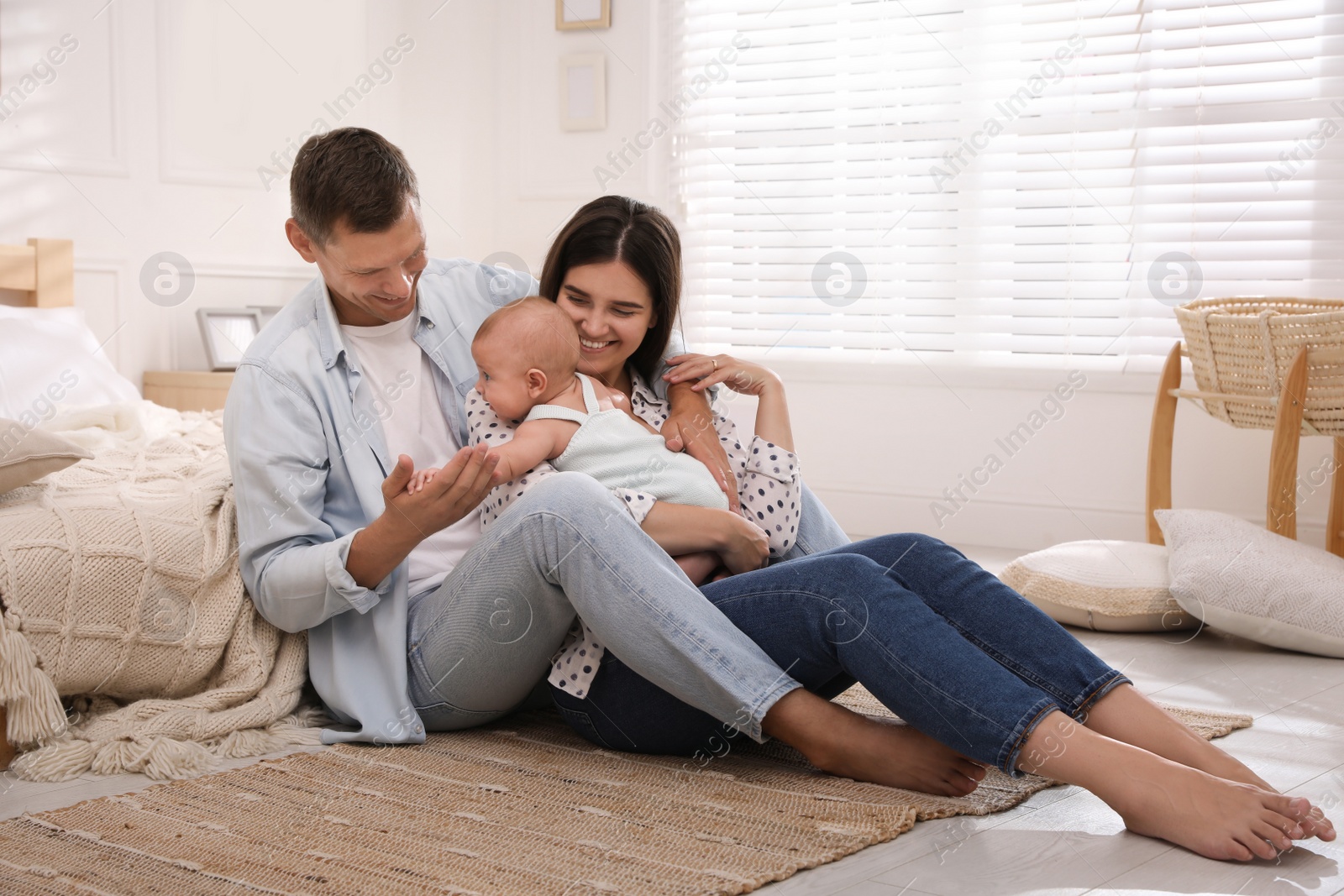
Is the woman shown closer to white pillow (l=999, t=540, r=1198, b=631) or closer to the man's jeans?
the man's jeans

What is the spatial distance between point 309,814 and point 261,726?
0.97ft

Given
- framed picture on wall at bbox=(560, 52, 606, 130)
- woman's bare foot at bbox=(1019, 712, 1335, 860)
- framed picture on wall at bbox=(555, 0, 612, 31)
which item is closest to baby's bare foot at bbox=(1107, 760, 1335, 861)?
woman's bare foot at bbox=(1019, 712, 1335, 860)

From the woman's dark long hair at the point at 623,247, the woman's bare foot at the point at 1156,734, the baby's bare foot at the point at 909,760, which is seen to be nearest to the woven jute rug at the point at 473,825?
the baby's bare foot at the point at 909,760

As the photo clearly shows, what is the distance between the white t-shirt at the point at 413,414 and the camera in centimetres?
166

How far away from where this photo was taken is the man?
137 cm

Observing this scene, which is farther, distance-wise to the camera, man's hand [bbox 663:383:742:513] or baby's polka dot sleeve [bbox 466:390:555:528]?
man's hand [bbox 663:383:742:513]

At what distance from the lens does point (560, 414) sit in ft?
5.23

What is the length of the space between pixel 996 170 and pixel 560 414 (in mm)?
2486

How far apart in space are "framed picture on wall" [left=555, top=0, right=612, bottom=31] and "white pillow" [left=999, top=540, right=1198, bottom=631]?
2.51m

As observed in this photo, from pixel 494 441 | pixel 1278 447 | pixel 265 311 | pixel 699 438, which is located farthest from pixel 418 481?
pixel 265 311

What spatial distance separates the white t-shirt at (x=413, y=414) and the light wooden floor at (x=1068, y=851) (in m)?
0.36

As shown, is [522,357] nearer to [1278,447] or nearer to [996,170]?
[1278,447]

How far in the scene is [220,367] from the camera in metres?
3.48

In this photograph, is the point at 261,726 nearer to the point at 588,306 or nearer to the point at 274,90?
the point at 588,306
